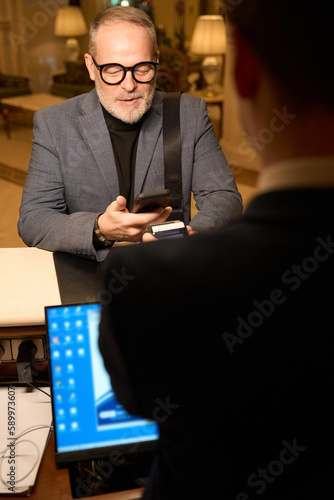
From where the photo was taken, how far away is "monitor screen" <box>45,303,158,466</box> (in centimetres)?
96

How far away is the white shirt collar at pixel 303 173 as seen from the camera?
0.42 metres

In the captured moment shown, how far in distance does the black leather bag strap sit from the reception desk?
63 centimetres

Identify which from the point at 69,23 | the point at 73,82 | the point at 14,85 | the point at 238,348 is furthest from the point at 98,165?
the point at 69,23

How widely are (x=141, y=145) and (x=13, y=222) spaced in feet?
9.61

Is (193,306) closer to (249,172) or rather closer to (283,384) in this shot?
(283,384)

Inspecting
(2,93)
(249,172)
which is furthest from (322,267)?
(2,93)

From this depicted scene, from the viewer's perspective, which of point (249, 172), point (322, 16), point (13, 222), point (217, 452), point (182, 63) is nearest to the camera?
point (322, 16)

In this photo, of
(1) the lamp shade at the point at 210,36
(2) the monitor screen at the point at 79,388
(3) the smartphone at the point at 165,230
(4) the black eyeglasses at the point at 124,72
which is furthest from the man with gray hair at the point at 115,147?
(1) the lamp shade at the point at 210,36

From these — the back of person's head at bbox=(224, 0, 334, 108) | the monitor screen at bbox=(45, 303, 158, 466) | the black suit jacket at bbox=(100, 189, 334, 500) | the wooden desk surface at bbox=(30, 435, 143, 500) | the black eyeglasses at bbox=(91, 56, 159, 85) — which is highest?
the back of person's head at bbox=(224, 0, 334, 108)

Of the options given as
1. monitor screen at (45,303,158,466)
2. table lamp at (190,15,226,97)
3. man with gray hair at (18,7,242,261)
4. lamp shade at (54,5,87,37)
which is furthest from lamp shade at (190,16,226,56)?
monitor screen at (45,303,158,466)

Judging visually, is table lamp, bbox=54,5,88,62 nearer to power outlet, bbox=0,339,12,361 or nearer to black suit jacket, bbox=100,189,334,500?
power outlet, bbox=0,339,12,361

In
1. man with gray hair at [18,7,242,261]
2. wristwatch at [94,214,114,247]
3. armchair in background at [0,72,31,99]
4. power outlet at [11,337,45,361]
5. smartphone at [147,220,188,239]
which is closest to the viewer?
smartphone at [147,220,188,239]

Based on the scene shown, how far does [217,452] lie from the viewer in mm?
507

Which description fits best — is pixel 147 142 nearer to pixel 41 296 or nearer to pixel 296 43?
pixel 41 296
